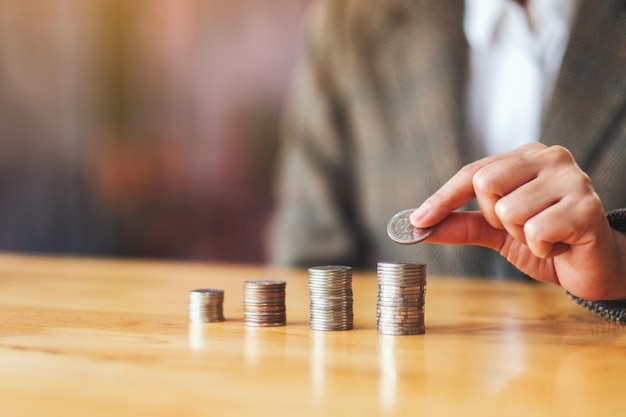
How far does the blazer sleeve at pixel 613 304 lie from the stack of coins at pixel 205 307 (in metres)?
0.52

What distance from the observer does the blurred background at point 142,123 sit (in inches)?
151

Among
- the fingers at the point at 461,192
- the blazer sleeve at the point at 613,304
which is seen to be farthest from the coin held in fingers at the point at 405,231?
the blazer sleeve at the point at 613,304

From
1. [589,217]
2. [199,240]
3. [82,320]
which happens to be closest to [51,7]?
[199,240]

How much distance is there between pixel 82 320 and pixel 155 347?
26cm

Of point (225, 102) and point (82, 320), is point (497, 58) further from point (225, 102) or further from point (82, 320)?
point (225, 102)

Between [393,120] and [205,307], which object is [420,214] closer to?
[205,307]

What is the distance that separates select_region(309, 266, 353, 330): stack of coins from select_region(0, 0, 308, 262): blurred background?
2.79 metres

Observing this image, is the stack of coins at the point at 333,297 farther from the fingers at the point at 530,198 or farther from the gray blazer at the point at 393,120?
the gray blazer at the point at 393,120

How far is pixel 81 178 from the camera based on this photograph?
4277 mm

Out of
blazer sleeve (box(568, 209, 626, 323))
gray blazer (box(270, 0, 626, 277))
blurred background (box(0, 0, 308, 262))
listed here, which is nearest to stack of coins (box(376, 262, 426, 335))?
blazer sleeve (box(568, 209, 626, 323))

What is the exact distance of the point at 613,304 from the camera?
3.69 ft

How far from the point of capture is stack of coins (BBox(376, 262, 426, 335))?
0.99 meters

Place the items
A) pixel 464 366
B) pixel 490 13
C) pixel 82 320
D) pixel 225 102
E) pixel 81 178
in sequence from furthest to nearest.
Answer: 1. pixel 81 178
2. pixel 225 102
3. pixel 490 13
4. pixel 82 320
5. pixel 464 366

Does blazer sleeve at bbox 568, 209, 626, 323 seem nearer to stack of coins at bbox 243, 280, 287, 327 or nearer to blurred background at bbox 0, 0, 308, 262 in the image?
stack of coins at bbox 243, 280, 287, 327
